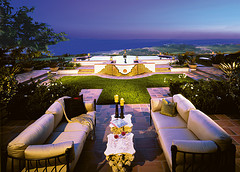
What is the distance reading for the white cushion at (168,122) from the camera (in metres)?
3.97

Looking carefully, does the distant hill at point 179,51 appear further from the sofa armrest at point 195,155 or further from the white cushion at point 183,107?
the sofa armrest at point 195,155

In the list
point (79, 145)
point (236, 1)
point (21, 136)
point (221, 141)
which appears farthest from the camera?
point (236, 1)

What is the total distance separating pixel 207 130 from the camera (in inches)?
118

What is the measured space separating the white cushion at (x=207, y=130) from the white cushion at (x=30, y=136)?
3133 millimetres

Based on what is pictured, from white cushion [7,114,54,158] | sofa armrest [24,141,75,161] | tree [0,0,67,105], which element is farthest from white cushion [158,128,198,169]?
tree [0,0,67,105]

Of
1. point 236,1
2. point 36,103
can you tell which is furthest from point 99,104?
point 236,1

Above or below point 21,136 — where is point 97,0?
above

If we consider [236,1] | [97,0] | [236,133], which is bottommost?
[236,133]

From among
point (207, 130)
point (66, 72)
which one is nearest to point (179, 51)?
point (66, 72)

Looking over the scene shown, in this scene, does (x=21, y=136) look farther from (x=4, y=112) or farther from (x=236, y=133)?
(x=236, y=133)

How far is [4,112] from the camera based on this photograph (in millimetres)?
5848

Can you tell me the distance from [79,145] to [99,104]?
3.94 m

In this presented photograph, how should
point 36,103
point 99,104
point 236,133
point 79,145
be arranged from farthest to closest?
point 99,104 → point 36,103 → point 236,133 → point 79,145

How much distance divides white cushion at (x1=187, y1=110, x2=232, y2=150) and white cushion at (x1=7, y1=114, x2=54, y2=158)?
3.13 meters
